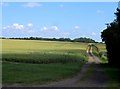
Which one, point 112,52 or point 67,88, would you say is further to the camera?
point 112,52

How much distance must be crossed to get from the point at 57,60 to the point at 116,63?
12.3 m

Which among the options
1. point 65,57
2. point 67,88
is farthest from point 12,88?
point 65,57

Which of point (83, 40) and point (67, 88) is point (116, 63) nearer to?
point (67, 88)

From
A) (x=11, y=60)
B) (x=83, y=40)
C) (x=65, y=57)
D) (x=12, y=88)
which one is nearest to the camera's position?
(x=12, y=88)

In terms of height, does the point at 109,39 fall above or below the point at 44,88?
above

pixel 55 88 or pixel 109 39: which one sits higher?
pixel 109 39

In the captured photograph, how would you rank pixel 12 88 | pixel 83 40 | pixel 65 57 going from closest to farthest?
1. pixel 12 88
2. pixel 65 57
3. pixel 83 40

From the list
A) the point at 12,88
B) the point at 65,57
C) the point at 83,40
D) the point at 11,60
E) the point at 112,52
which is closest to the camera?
the point at 12,88

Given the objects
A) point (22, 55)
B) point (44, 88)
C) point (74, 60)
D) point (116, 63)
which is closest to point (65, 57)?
point (74, 60)

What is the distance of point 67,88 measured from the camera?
1822 cm

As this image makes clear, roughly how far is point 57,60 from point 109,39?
12.6m

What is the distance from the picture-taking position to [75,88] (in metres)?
18.3

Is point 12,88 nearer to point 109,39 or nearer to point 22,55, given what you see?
point 109,39

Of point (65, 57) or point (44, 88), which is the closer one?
point (44, 88)
